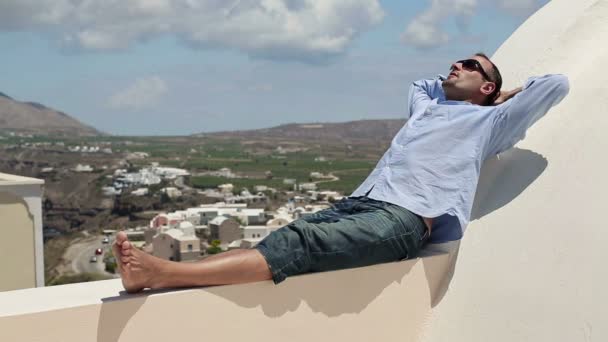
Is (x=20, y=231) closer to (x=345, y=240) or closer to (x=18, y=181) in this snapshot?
(x=18, y=181)

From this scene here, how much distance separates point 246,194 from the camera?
58219mm

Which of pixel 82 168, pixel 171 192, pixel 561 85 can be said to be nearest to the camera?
pixel 561 85

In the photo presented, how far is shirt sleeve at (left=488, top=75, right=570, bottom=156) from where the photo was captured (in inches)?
78.1

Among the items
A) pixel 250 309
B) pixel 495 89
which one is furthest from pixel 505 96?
pixel 250 309

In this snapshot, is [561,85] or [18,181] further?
[18,181]

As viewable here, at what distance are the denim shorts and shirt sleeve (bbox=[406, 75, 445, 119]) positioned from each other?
0.52 meters

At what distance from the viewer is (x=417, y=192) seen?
200 cm

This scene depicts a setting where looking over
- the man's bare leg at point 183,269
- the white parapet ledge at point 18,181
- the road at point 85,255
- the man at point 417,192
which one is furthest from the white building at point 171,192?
the man's bare leg at point 183,269

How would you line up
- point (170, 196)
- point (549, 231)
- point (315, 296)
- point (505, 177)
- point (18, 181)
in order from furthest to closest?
point (170, 196)
point (18, 181)
point (505, 177)
point (549, 231)
point (315, 296)

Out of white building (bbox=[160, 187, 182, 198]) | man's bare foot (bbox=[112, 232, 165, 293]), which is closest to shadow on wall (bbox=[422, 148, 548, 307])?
man's bare foot (bbox=[112, 232, 165, 293])

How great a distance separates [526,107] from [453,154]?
27 centimetres

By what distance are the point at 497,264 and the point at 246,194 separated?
5664cm

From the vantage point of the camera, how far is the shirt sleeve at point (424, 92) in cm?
237

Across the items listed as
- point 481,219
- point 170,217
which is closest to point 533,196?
point 481,219
